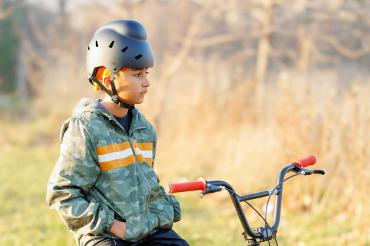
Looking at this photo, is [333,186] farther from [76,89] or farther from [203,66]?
[76,89]

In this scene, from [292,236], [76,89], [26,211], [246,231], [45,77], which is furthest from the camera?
[45,77]

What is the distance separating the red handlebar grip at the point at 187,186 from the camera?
2.55 m

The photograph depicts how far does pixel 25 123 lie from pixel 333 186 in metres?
11.0

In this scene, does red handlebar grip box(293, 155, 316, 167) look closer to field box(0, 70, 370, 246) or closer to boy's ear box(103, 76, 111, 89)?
boy's ear box(103, 76, 111, 89)

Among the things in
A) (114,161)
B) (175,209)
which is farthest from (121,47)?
(175,209)

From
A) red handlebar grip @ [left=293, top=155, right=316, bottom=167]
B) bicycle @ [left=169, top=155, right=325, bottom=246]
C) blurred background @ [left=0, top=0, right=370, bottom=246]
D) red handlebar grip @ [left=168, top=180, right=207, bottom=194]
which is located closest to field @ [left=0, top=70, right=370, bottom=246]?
blurred background @ [left=0, top=0, right=370, bottom=246]

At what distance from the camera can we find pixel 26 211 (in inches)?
300

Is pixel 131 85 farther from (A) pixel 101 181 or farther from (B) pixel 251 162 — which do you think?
(B) pixel 251 162

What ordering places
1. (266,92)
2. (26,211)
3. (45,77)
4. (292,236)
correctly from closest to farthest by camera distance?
(292,236) → (26,211) → (266,92) → (45,77)

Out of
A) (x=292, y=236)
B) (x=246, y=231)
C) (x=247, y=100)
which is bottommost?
(x=292, y=236)

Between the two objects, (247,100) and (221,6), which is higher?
(221,6)

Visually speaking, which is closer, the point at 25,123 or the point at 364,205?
the point at 364,205

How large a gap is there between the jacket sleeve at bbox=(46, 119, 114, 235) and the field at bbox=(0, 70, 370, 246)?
270 cm

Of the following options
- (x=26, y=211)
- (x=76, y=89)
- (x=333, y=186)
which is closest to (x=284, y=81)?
(x=333, y=186)
